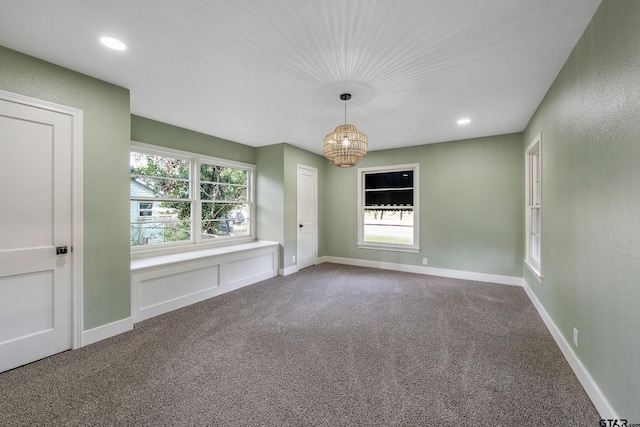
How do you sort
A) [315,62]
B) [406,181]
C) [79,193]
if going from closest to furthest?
[315,62] < [79,193] < [406,181]

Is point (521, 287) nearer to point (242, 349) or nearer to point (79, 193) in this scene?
point (242, 349)

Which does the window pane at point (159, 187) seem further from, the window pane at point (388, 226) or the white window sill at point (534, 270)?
the white window sill at point (534, 270)

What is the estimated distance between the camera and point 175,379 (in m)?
2.02

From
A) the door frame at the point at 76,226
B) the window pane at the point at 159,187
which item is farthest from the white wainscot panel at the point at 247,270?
the door frame at the point at 76,226

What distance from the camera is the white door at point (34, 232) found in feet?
6.96

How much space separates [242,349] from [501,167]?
4.75 m

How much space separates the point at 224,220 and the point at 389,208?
3299mm

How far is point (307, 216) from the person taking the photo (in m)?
5.67

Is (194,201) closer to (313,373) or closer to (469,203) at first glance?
(313,373)

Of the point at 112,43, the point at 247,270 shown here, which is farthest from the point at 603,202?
the point at 247,270

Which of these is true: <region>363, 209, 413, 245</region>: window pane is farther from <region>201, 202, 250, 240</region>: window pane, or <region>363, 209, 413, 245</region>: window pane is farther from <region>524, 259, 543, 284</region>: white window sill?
<region>201, 202, 250, 240</region>: window pane

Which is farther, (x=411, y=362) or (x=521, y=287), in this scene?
(x=521, y=287)

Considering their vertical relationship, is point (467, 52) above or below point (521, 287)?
above

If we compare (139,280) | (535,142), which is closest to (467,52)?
(535,142)
